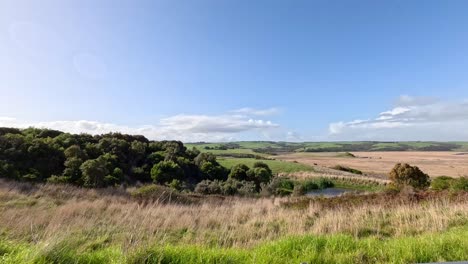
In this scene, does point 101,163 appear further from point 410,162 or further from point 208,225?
point 410,162

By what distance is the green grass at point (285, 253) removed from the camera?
449 cm

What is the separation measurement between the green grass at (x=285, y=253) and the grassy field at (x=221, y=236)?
0.01m

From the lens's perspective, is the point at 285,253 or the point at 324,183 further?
the point at 324,183

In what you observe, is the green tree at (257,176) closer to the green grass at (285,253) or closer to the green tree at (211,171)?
the green tree at (211,171)

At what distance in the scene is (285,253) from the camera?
17.6 ft

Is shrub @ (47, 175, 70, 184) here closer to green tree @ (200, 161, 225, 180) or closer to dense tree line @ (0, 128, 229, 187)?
dense tree line @ (0, 128, 229, 187)

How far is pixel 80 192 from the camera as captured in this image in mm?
17516

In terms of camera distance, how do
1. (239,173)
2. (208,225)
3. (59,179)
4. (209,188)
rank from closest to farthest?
(208,225), (59,179), (209,188), (239,173)

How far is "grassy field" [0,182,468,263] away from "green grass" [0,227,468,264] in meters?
0.01

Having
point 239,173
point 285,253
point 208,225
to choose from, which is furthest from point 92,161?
point 285,253

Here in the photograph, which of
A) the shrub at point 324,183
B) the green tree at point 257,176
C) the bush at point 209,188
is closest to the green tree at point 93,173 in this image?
the bush at point 209,188

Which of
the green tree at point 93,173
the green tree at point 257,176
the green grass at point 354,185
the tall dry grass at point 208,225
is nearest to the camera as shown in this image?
the tall dry grass at point 208,225

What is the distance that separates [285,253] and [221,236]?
2.50 m

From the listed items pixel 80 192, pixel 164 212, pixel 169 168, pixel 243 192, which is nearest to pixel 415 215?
pixel 164 212
